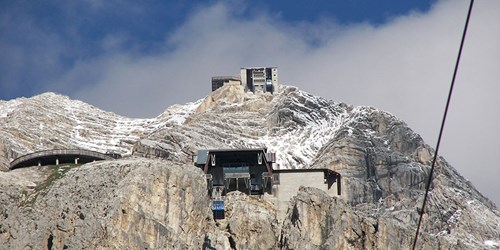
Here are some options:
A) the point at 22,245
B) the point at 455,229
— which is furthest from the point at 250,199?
the point at 455,229

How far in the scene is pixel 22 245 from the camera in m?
116

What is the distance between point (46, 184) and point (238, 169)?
26501 millimetres

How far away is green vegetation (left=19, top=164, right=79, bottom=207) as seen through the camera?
407ft

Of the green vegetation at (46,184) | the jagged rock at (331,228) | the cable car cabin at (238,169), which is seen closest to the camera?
the green vegetation at (46,184)

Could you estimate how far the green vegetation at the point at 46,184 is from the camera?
124006 mm

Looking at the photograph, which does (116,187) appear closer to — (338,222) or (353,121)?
(338,222)

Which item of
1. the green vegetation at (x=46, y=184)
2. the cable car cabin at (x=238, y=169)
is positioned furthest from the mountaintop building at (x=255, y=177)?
the green vegetation at (x=46, y=184)

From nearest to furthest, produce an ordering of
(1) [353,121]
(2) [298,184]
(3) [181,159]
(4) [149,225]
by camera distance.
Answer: (4) [149,225]
(2) [298,184]
(3) [181,159]
(1) [353,121]

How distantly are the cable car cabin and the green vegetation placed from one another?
18860mm

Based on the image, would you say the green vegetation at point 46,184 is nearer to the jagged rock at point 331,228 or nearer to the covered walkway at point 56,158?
the covered walkway at point 56,158

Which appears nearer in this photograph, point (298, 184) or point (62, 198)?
point (62, 198)

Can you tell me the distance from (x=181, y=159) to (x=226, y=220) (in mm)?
40843

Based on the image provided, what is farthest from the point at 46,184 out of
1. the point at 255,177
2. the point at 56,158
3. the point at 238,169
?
the point at 255,177

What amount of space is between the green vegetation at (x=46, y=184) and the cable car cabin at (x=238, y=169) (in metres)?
18.9
